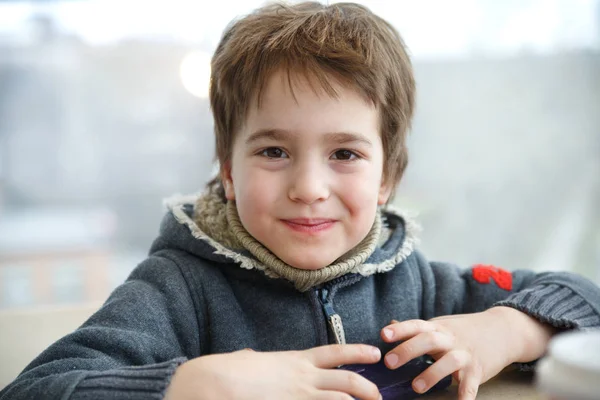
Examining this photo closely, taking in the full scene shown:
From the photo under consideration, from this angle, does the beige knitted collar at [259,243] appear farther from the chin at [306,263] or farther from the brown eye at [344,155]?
the brown eye at [344,155]

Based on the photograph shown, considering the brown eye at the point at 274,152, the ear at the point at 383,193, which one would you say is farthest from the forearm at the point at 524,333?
the brown eye at the point at 274,152

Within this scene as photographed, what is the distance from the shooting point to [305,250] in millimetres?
796

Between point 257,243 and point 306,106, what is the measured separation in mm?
185

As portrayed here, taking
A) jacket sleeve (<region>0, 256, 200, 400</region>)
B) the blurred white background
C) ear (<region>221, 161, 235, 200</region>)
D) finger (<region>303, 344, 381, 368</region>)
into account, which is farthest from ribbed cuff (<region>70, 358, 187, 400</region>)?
the blurred white background

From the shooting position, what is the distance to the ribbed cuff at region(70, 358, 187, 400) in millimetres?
579

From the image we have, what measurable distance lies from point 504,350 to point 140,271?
44 centimetres

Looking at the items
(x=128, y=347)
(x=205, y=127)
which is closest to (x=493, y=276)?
(x=128, y=347)

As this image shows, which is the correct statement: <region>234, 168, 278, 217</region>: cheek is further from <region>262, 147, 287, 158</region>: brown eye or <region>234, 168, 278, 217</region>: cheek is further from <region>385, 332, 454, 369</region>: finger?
<region>385, 332, 454, 369</region>: finger

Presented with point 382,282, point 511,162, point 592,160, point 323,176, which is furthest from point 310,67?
point 592,160

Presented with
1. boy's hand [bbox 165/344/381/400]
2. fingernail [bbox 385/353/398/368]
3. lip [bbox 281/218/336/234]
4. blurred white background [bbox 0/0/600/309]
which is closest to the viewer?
boy's hand [bbox 165/344/381/400]

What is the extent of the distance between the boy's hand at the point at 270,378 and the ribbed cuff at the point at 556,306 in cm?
31

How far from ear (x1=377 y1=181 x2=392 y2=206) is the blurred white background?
1.05 metres

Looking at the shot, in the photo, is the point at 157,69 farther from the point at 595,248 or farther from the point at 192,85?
the point at 595,248

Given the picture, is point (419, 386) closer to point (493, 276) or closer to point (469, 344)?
point (469, 344)
